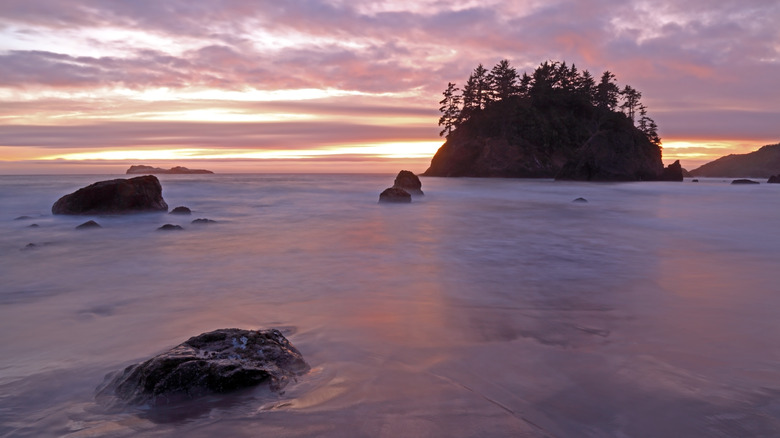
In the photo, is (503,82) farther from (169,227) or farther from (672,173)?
(169,227)

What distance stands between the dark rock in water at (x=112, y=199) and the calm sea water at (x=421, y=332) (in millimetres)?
4931

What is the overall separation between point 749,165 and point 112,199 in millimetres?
145754

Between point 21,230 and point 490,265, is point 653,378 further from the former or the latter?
point 21,230

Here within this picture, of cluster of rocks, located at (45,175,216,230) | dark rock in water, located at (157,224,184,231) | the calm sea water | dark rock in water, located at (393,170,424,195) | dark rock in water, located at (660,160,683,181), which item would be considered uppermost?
dark rock in water, located at (660,160,683,181)

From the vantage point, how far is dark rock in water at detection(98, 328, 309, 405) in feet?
10.1

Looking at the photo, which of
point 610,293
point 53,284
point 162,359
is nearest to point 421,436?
point 162,359

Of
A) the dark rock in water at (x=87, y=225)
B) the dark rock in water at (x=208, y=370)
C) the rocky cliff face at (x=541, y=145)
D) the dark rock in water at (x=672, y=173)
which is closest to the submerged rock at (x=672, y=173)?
the dark rock in water at (x=672, y=173)

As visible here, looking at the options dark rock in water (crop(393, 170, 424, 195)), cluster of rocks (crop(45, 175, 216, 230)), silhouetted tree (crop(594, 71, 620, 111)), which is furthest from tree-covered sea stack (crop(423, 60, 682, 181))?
cluster of rocks (crop(45, 175, 216, 230))

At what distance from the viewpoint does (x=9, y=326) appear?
4887 millimetres

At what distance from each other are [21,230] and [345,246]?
31.0ft

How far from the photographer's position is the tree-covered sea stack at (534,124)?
204 feet

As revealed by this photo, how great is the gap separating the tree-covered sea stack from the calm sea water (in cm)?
5289

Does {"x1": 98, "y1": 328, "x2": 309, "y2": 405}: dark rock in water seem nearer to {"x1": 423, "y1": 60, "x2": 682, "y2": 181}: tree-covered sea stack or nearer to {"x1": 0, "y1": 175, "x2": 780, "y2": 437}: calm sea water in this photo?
{"x1": 0, "y1": 175, "x2": 780, "y2": 437}: calm sea water

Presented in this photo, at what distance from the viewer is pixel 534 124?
6278 centimetres
